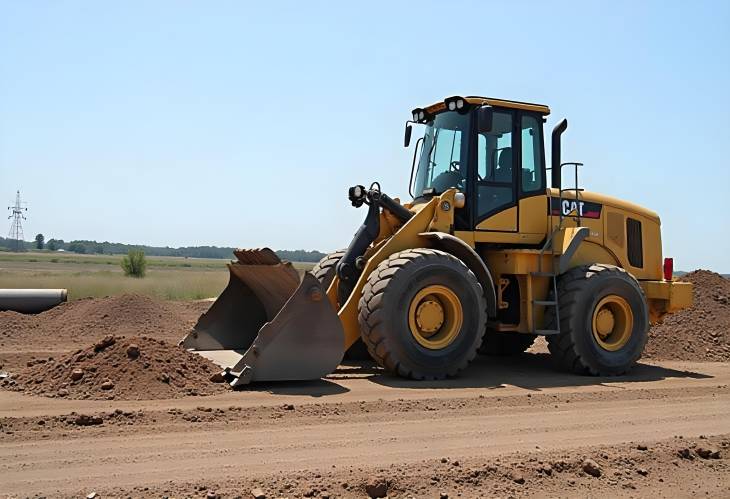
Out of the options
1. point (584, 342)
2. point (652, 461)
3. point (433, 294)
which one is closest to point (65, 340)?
point (433, 294)

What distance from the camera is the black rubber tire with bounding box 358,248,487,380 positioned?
9031 mm

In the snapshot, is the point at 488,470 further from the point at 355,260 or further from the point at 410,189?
the point at 410,189

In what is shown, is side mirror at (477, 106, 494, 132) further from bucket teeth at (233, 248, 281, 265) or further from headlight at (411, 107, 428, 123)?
bucket teeth at (233, 248, 281, 265)

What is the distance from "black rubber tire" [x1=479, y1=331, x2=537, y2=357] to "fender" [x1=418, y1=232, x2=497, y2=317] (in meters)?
2.31

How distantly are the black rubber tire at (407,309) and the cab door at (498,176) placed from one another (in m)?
1.23

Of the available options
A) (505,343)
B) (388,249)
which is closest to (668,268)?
(505,343)

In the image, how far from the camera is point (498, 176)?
35.2 feet

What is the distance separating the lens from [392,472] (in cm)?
536

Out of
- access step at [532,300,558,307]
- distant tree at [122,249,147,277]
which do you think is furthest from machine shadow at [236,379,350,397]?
distant tree at [122,249,147,277]

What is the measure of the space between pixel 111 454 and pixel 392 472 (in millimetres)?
1919

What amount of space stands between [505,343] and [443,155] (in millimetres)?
3186

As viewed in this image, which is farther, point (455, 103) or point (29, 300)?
point (29, 300)

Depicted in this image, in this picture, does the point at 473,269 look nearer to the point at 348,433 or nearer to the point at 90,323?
the point at 348,433

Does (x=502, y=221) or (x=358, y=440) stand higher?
(x=502, y=221)
